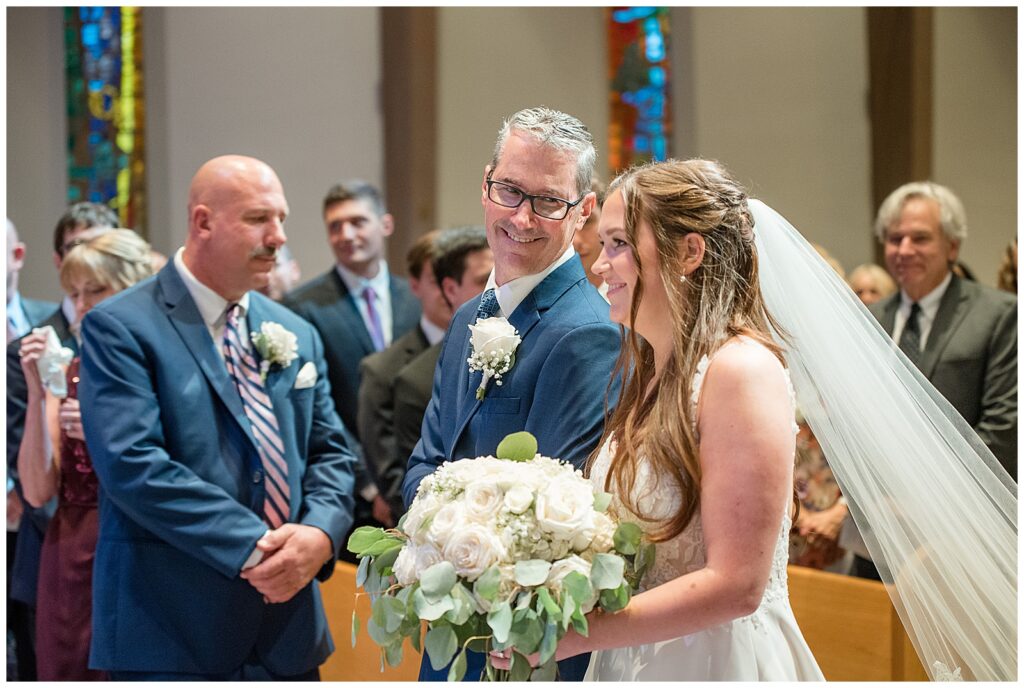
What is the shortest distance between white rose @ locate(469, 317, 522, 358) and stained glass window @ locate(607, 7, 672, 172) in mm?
6993

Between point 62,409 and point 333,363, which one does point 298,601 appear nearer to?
point 62,409

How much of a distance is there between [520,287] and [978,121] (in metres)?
6.62

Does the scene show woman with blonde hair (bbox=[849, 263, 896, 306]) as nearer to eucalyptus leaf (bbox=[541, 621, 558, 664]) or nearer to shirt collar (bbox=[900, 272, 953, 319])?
shirt collar (bbox=[900, 272, 953, 319])

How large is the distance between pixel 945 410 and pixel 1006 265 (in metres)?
2.84

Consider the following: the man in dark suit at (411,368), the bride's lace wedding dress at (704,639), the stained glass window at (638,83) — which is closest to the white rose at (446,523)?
the bride's lace wedding dress at (704,639)

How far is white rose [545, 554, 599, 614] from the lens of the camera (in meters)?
2.16

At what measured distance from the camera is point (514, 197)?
282 cm

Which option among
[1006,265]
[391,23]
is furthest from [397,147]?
[1006,265]

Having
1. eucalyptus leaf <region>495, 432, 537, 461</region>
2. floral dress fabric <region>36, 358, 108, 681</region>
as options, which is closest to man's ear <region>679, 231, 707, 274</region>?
eucalyptus leaf <region>495, 432, 537, 461</region>

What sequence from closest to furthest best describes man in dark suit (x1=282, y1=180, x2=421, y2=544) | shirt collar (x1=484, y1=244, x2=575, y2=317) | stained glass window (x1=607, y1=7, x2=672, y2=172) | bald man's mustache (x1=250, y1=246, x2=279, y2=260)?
shirt collar (x1=484, y1=244, x2=575, y2=317) → bald man's mustache (x1=250, y1=246, x2=279, y2=260) → man in dark suit (x1=282, y1=180, x2=421, y2=544) → stained glass window (x1=607, y1=7, x2=672, y2=172)

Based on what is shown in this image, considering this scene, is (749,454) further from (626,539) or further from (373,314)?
(373,314)

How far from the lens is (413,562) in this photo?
2.23 meters

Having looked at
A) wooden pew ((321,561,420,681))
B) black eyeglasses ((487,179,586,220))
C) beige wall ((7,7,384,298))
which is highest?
beige wall ((7,7,384,298))

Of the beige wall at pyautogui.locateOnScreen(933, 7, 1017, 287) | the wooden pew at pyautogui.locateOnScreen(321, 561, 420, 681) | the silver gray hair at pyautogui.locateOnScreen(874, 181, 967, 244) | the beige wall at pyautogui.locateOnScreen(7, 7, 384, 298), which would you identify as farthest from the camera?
the beige wall at pyautogui.locateOnScreen(7, 7, 384, 298)
